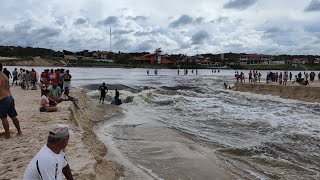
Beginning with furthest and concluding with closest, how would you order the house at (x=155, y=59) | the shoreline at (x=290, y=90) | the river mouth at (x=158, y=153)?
the house at (x=155, y=59) → the shoreline at (x=290, y=90) → the river mouth at (x=158, y=153)

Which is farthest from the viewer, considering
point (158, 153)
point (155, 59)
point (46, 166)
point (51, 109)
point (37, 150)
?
point (155, 59)

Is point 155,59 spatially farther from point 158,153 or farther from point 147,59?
point 158,153

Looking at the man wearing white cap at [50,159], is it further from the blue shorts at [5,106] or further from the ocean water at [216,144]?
the blue shorts at [5,106]

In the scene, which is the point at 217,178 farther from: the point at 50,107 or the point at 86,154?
the point at 50,107

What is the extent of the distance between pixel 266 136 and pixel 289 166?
4718mm

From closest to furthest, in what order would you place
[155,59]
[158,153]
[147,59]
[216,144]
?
[158,153]
[216,144]
[155,59]
[147,59]

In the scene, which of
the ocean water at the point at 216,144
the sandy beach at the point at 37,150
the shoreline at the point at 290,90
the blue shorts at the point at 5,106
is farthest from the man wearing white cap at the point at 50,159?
the shoreline at the point at 290,90

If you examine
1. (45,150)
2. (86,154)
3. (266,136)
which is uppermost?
(45,150)

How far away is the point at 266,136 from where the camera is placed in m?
14.8

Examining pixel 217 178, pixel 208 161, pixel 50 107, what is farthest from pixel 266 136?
pixel 50 107

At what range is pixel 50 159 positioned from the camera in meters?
3.58

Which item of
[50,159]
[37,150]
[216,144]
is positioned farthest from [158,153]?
[50,159]

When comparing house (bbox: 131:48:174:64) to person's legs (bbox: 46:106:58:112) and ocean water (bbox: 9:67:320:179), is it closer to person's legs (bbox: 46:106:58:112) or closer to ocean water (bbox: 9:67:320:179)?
ocean water (bbox: 9:67:320:179)

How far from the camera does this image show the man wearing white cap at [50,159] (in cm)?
357
